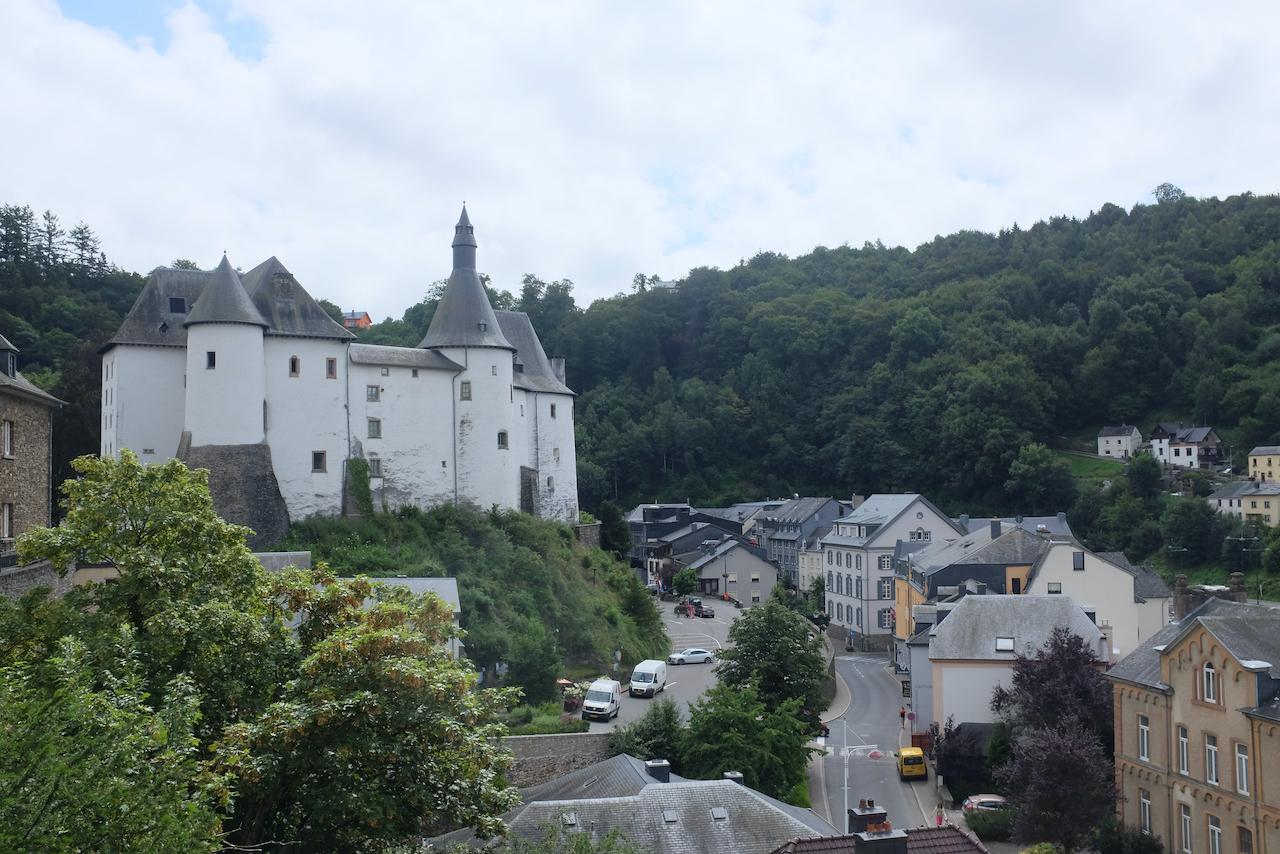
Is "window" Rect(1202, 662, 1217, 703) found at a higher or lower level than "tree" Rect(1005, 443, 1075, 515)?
lower

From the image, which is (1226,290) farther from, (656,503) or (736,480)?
(656,503)

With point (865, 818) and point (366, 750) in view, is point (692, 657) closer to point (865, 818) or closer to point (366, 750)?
point (865, 818)

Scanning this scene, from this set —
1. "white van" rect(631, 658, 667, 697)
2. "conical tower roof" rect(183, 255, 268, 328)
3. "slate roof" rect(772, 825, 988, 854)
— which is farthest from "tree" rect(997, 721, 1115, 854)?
"conical tower roof" rect(183, 255, 268, 328)

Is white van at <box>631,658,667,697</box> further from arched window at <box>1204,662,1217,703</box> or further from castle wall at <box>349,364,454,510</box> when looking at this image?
arched window at <box>1204,662,1217,703</box>

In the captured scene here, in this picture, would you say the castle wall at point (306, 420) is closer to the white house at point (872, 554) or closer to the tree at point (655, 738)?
the tree at point (655, 738)

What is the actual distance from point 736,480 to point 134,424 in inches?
2605

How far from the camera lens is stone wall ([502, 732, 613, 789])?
29.2 metres

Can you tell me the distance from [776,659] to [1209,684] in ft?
46.3

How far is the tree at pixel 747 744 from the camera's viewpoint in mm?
28547

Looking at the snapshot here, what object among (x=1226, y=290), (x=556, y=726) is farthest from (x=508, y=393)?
(x=1226, y=290)

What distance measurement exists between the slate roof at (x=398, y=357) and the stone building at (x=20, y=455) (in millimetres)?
19233

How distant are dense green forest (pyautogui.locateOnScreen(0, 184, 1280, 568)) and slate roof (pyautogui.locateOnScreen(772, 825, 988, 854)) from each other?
218 ft

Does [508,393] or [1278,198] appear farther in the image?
[1278,198]

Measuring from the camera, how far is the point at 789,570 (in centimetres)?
7944
